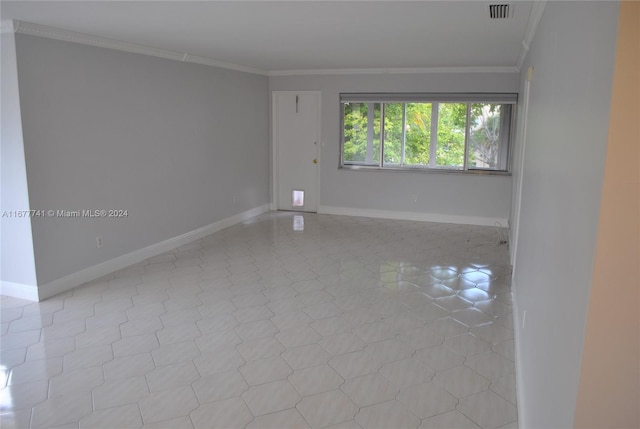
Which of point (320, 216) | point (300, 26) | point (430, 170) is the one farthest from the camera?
point (320, 216)

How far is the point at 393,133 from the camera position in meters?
7.19

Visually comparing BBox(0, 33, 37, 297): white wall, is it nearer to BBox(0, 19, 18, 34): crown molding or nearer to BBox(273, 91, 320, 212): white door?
BBox(0, 19, 18, 34): crown molding

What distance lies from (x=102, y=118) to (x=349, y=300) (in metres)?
2.86

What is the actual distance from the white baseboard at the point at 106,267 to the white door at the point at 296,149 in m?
1.37

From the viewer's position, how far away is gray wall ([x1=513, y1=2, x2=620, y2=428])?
3.59ft

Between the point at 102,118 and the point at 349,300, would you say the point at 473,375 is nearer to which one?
the point at 349,300

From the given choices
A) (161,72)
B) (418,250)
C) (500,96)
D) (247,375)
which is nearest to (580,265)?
(247,375)

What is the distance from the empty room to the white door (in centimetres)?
4

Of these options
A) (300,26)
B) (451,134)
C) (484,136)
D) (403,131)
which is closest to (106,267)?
(300,26)

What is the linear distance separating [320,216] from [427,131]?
2061mm

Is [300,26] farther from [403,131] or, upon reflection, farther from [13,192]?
Result: [403,131]

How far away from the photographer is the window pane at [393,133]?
7105 millimetres

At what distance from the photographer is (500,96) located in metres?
6.48

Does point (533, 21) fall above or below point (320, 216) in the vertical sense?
above
